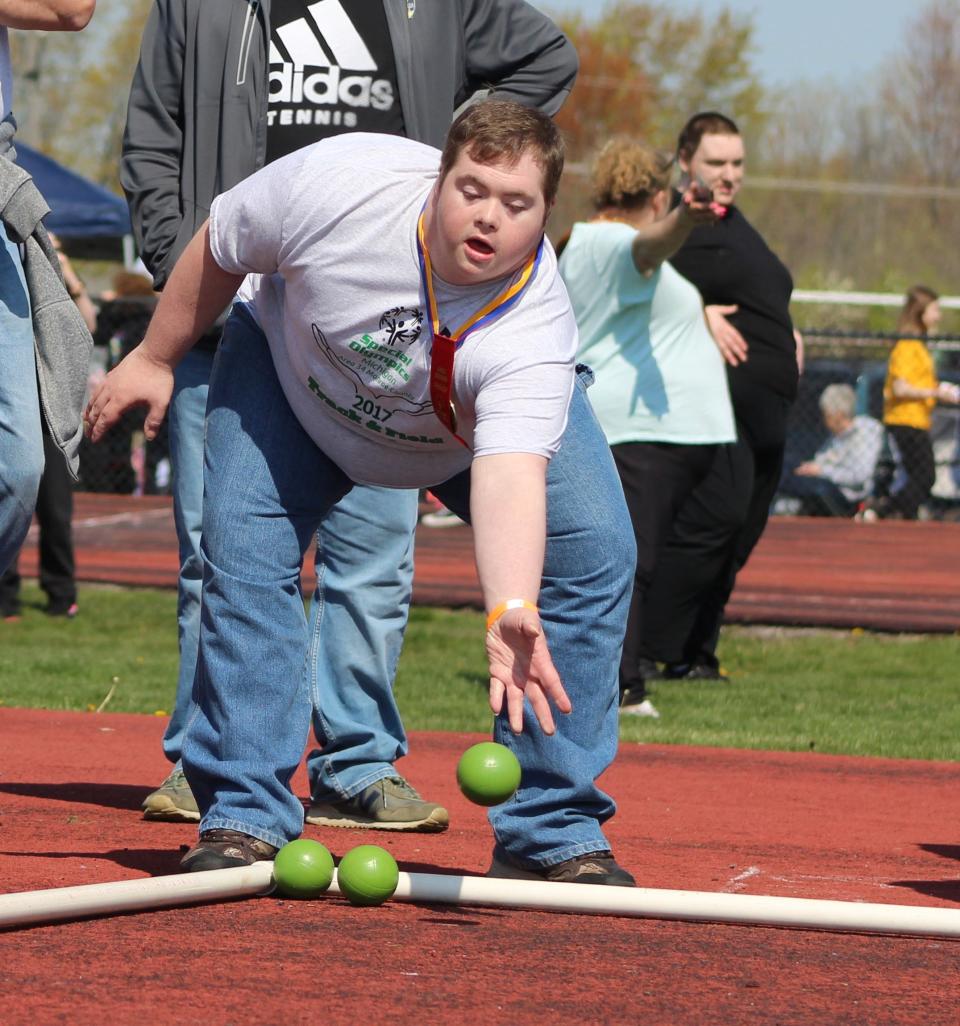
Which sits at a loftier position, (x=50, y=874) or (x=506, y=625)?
(x=506, y=625)

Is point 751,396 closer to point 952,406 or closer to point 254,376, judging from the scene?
point 254,376

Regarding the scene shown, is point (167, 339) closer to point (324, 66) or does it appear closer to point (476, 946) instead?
point (324, 66)

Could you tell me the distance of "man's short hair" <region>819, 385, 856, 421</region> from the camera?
18.1m

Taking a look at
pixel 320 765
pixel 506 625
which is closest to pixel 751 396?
pixel 320 765

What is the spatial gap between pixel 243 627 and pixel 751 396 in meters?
4.93

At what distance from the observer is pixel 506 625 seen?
326cm

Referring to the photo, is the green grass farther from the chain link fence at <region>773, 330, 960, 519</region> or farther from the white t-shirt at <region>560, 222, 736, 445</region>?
the chain link fence at <region>773, 330, 960, 519</region>

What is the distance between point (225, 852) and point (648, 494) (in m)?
3.89

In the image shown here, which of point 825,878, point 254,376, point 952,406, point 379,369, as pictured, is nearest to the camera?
point 379,369

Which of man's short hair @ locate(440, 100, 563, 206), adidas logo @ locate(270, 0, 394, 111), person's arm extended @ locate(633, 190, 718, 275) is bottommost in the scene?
person's arm extended @ locate(633, 190, 718, 275)

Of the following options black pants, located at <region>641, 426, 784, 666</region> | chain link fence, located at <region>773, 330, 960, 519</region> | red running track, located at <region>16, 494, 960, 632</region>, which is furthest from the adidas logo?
chain link fence, located at <region>773, 330, 960, 519</region>

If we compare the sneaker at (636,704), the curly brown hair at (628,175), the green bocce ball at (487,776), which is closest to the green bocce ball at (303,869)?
the green bocce ball at (487,776)

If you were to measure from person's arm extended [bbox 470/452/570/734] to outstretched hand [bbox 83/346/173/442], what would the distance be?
0.89 metres

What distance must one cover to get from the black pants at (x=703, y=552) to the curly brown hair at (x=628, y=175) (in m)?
1.42
